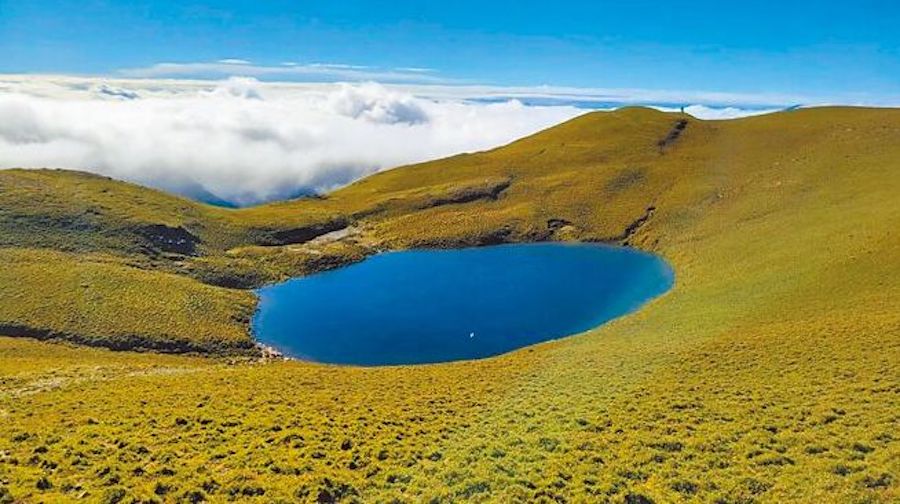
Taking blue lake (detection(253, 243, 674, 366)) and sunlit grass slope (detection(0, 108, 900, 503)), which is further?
blue lake (detection(253, 243, 674, 366))

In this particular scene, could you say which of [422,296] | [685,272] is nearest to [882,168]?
[685,272]

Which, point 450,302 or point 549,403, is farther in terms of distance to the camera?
point 450,302

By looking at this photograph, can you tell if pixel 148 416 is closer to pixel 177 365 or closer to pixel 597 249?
pixel 177 365

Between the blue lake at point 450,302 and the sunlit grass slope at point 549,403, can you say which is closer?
the sunlit grass slope at point 549,403

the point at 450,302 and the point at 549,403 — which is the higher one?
the point at 549,403

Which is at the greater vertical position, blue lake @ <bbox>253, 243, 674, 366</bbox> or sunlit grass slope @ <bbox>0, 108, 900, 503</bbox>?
sunlit grass slope @ <bbox>0, 108, 900, 503</bbox>
